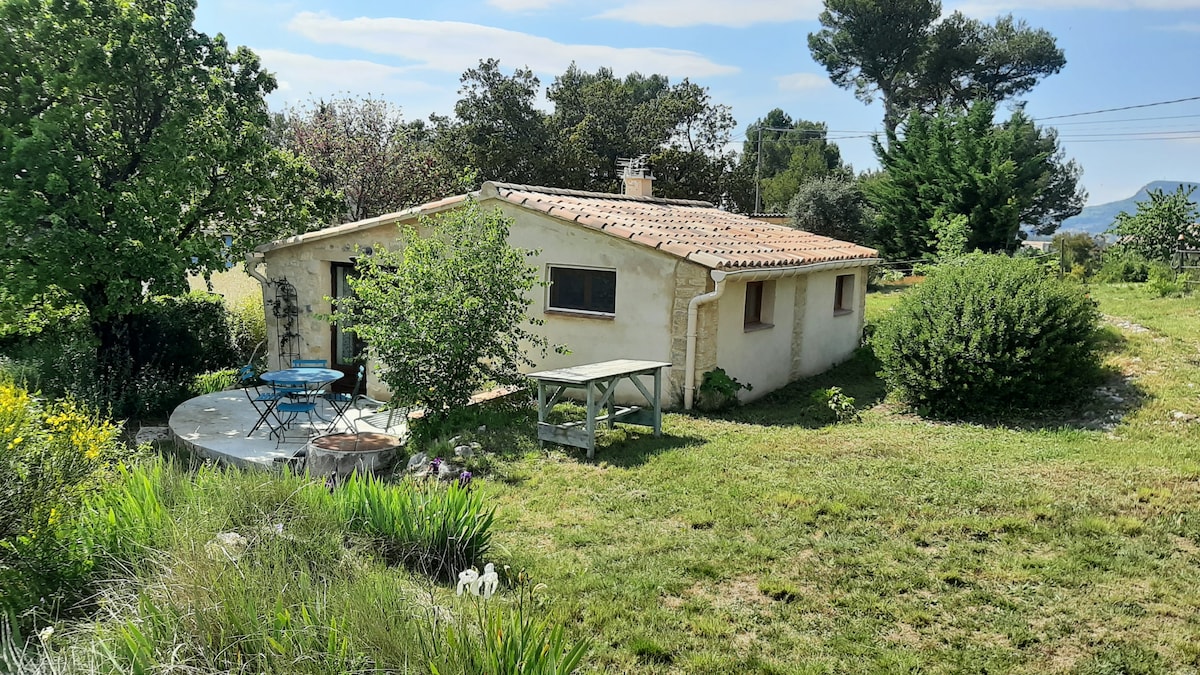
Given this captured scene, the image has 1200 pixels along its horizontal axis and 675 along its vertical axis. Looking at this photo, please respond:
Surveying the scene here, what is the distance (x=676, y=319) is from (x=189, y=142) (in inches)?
325

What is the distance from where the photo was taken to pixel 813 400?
11984mm

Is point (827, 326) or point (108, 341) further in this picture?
point (827, 326)

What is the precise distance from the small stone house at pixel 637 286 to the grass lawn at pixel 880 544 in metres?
2.01

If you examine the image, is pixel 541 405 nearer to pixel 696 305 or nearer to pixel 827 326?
pixel 696 305

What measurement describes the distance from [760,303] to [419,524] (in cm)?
902

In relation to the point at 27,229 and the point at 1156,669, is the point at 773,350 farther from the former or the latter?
the point at 27,229

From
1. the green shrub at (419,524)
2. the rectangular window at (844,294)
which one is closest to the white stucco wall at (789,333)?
the rectangular window at (844,294)

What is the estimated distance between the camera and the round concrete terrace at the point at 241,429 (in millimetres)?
9922

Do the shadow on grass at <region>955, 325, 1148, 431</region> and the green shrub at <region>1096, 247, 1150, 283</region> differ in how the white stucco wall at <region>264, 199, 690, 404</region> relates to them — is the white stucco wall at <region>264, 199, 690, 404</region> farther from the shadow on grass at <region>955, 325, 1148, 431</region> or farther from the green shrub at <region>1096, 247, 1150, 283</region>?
the green shrub at <region>1096, 247, 1150, 283</region>

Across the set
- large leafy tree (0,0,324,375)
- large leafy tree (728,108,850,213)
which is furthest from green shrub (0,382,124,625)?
large leafy tree (728,108,850,213)

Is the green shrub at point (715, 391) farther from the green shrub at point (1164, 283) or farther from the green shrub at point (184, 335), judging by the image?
the green shrub at point (1164, 283)

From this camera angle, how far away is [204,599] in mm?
3717

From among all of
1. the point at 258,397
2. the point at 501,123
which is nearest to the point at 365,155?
the point at 501,123

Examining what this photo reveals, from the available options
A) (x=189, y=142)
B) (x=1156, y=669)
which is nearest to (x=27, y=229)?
(x=189, y=142)
